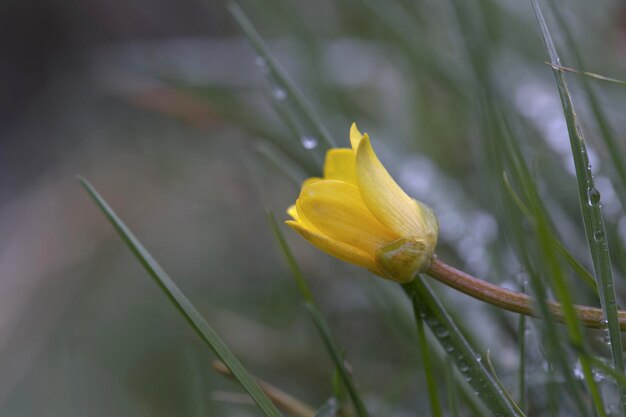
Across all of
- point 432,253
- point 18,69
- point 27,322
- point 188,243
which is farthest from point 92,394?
point 18,69

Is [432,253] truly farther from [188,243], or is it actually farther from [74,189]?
[74,189]

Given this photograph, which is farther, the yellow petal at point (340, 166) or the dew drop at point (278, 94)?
the dew drop at point (278, 94)

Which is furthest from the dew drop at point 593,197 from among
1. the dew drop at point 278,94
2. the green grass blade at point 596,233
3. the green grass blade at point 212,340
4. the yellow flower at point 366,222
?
the dew drop at point 278,94

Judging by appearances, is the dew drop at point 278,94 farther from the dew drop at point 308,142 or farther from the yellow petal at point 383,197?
the yellow petal at point 383,197

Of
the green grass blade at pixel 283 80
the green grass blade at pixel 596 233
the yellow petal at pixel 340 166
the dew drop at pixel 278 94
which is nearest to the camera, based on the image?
the green grass blade at pixel 596 233

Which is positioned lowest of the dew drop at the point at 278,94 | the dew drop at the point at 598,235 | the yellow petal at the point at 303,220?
the dew drop at the point at 598,235

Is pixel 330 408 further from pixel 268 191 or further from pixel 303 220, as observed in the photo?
pixel 268 191
